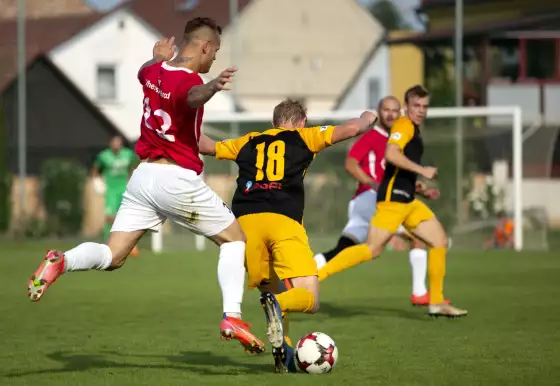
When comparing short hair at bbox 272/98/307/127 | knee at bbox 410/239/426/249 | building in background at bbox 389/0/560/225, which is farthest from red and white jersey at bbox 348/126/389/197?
building in background at bbox 389/0/560/225

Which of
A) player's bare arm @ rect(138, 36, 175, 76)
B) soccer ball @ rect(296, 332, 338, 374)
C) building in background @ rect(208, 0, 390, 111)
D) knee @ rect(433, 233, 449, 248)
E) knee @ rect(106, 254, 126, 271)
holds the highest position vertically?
building in background @ rect(208, 0, 390, 111)

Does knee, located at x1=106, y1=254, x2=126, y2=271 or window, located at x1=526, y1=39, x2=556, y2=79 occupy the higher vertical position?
window, located at x1=526, y1=39, x2=556, y2=79

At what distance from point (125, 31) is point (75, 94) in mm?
3110

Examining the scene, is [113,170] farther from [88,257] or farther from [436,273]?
[88,257]

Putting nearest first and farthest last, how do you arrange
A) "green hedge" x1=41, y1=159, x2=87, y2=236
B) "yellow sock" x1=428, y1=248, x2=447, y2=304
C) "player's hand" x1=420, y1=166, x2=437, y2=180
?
1. "player's hand" x1=420, y1=166, x2=437, y2=180
2. "yellow sock" x1=428, y1=248, x2=447, y2=304
3. "green hedge" x1=41, y1=159, x2=87, y2=236

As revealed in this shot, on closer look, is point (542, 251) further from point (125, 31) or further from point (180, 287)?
point (125, 31)

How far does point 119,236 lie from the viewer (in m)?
7.76

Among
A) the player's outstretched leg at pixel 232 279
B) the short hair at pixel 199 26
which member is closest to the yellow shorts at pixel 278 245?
the player's outstretched leg at pixel 232 279

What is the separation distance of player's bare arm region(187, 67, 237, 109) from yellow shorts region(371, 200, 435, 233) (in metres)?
4.13

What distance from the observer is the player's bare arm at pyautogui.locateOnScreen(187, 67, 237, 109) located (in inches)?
273

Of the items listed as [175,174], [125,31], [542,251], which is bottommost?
[542,251]

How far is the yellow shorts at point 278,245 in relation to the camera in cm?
805

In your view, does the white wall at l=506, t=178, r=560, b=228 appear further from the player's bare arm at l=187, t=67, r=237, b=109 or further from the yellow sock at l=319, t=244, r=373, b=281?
the player's bare arm at l=187, t=67, r=237, b=109

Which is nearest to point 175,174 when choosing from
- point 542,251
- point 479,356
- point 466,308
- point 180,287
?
point 479,356
